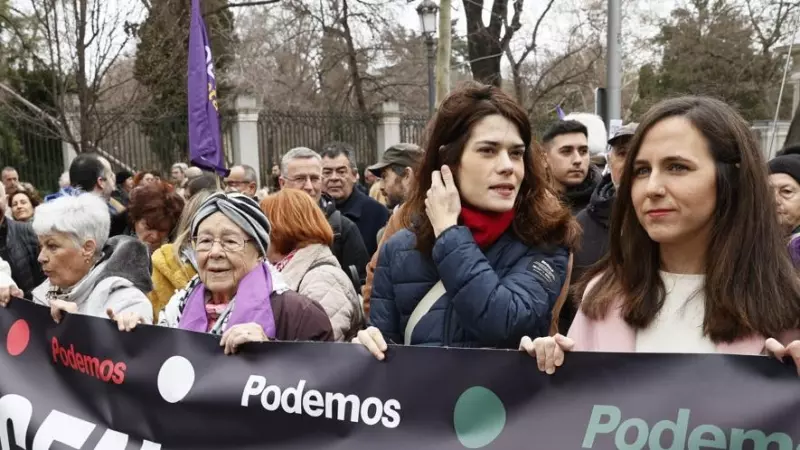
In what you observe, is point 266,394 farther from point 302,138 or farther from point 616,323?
point 302,138

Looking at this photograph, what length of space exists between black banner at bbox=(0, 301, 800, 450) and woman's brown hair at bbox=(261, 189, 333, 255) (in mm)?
1131

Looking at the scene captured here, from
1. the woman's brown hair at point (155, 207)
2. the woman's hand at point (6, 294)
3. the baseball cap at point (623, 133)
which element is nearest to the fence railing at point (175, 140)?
the woman's brown hair at point (155, 207)

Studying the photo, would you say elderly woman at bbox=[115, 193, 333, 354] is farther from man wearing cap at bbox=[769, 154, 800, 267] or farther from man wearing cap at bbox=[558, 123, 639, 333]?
man wearing cap at bbox=[769, 154, 800, 267]

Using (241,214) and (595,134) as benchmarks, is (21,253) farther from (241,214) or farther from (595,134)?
(595,134)

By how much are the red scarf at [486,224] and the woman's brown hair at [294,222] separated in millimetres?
1446

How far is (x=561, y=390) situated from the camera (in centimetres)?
207

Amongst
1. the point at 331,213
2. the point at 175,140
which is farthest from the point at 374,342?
the point at 175,140

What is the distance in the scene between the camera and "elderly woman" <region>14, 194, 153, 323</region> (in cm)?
331

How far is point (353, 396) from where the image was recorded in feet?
7.65

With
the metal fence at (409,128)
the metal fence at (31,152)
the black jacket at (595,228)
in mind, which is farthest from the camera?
the metal fence at (409,128)

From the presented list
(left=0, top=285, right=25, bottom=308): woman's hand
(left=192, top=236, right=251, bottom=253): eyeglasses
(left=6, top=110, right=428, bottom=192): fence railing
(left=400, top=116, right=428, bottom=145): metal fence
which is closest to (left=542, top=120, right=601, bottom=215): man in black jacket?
(left=192, top=236, right=251, bottom=253): eyeglasses

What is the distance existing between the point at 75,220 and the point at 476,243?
6.36 ft

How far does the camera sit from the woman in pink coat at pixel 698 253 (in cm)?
201

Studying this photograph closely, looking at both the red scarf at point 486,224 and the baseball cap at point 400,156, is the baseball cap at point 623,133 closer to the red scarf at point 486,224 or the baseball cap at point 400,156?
the red scarf at point 486,224
